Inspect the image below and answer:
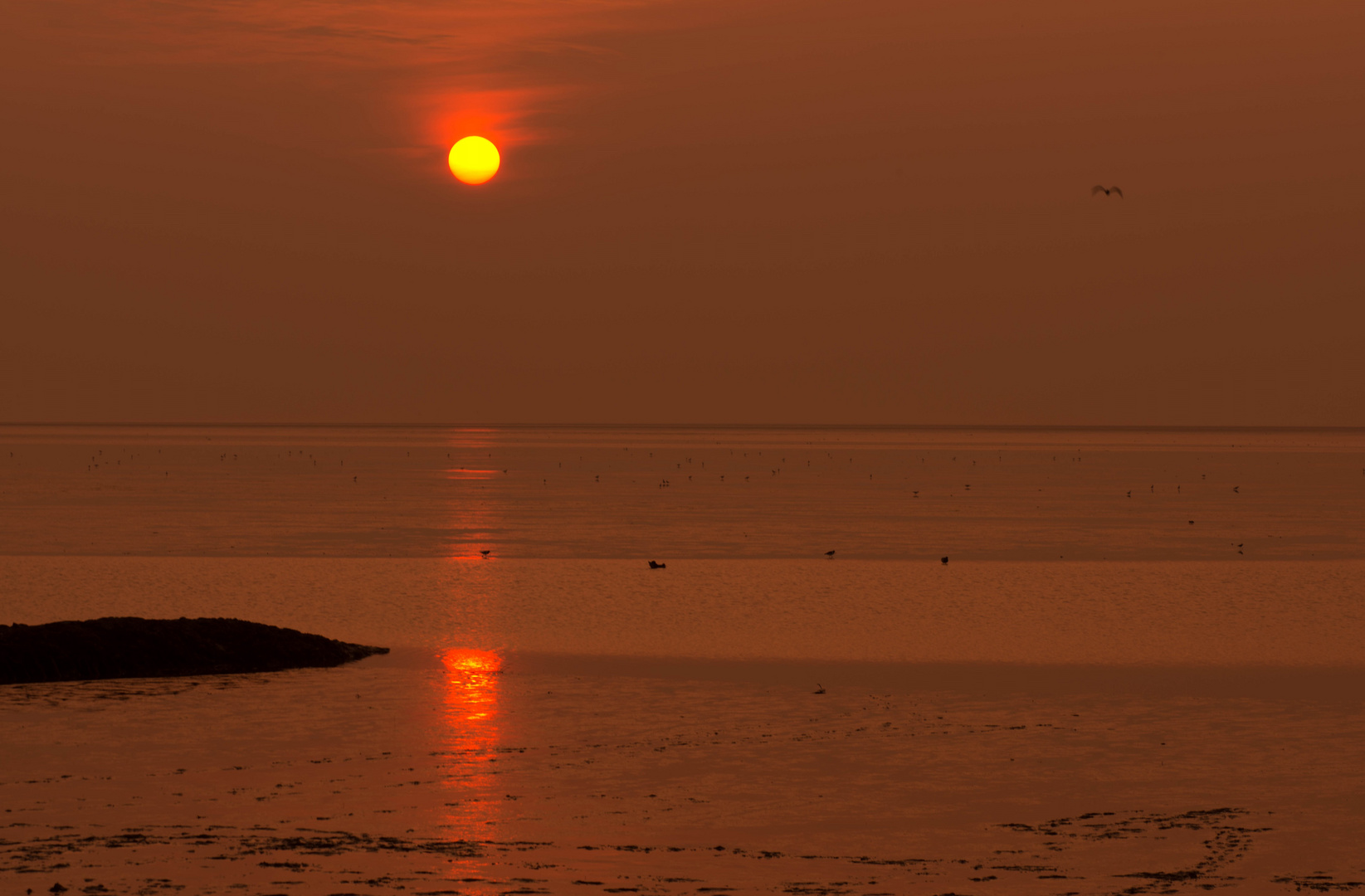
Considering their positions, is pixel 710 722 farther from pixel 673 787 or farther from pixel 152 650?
pixel 152 650

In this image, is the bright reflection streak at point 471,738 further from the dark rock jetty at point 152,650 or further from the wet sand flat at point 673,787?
the dark rock jetty at point 152,650

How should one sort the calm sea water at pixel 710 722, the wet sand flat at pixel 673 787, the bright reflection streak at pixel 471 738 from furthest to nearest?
the bright reflection streak at pixel 471 738 → the calm sea water at pixel 710 722 → the wet sand flat at pixel 673 787

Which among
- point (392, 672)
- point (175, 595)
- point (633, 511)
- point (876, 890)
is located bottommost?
point (876, 890)

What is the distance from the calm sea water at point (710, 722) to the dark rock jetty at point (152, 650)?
0.60 m

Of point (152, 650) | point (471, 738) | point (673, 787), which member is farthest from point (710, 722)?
point (152, 650)

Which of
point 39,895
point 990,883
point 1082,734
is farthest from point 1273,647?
Answer: point 39,895

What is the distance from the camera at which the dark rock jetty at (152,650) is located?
18.9 meters

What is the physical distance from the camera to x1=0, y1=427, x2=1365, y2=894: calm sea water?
1070cm

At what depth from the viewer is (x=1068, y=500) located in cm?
6425

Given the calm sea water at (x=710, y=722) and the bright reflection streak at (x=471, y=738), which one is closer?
the calm sea water at (x=710, y=722)

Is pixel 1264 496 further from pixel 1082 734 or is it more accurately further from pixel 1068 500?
pixel 1082 734

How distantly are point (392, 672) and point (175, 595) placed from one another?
1144 cm

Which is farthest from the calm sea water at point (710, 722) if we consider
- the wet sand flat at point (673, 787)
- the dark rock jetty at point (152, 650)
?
the dark rock jetty at point (152, 650)

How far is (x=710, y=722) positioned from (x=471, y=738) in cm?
256
